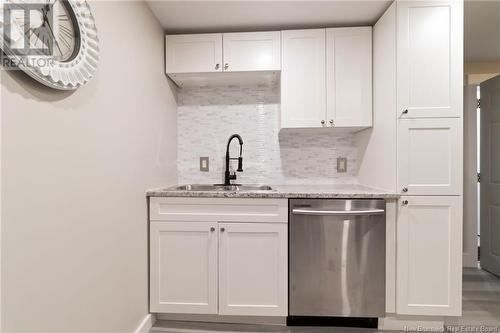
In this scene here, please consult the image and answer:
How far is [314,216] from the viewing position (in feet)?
5.53

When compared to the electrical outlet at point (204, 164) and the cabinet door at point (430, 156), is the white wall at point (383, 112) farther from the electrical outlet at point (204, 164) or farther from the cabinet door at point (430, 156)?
the electrical outlet at point (204, 164)

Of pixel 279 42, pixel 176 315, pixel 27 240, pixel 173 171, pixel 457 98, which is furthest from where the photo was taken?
pixel 173 171

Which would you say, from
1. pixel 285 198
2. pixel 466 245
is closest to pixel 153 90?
pixel 285 198

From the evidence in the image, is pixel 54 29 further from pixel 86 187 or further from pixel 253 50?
pixel 253 50

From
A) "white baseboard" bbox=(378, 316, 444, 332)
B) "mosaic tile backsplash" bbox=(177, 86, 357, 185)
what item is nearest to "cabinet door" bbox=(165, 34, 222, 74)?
"mosaic tile backsplash" bbox=(177, 86, 357, 185)

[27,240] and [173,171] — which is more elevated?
[173,171]

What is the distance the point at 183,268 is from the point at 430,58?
2.13 meters

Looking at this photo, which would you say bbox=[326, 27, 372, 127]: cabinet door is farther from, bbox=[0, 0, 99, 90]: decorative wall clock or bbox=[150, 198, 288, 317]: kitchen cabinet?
bbox=[0, 0, 99, 90]: decorative wall clock

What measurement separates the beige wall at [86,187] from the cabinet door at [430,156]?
66.8 inches

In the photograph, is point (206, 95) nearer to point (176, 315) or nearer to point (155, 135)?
point (155, 135)

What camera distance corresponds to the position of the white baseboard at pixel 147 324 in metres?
1.64

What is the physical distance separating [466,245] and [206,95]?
3251 millimetres

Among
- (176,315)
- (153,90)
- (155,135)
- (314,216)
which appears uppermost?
(153,90)

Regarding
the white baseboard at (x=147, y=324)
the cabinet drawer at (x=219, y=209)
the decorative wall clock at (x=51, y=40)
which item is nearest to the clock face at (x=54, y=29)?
the decorative wall clock at (x=51, y=40)
